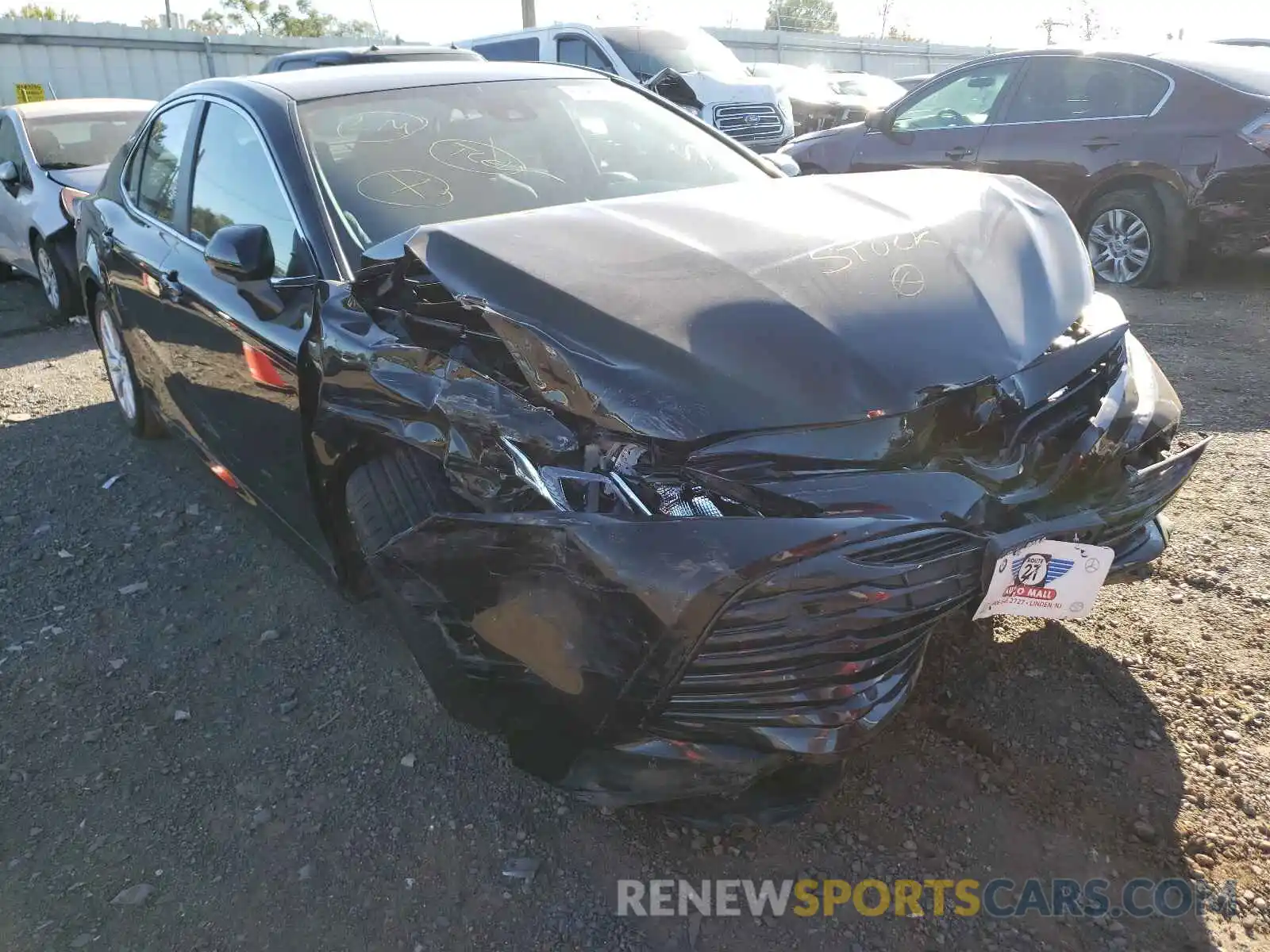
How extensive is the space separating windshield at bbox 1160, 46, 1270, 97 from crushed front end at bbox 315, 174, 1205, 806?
5073 millimetres

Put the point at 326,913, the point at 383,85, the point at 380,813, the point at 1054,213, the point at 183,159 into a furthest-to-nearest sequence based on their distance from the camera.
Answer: the point at 183,159, the point at 383,85, the point at 1054,213, the point at 380,813, the point at 326,913

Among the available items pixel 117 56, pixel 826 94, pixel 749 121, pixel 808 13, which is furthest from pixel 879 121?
pixel 808 13

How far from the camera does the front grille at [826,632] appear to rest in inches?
64.9

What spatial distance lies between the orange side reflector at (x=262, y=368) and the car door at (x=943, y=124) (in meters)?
6.07

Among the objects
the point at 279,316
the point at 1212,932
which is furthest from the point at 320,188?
the point at 1212,932

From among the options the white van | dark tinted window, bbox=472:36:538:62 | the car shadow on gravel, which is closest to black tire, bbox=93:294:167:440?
the car shadow on gravel

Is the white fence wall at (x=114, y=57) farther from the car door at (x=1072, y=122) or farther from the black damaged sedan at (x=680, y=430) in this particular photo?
the black damaged sedan at (x=680, y=430)

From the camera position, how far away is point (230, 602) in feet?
10.5

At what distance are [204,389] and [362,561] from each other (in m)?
1.12

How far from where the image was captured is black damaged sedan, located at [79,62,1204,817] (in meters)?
1.71

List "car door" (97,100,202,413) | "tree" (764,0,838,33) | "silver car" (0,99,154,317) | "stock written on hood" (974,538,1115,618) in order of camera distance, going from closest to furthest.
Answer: "stock written on hood" (974,538,1115,618) < "car door" (97,100,202,413) < "silver car" (0,99,154,317) < "tree" (764,0,838,33)

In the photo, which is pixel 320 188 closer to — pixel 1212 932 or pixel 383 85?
pixel 383 85

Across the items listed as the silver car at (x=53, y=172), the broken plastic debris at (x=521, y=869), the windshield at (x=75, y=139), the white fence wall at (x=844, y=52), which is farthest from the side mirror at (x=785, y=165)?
the white fence wall at (x=844, y=52)

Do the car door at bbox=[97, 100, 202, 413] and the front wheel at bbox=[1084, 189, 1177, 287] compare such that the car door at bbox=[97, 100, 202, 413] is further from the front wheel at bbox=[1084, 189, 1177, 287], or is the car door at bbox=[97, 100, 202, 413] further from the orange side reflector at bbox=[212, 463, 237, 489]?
the front wheel at bbox=[1084, 189, 1177, 287]
